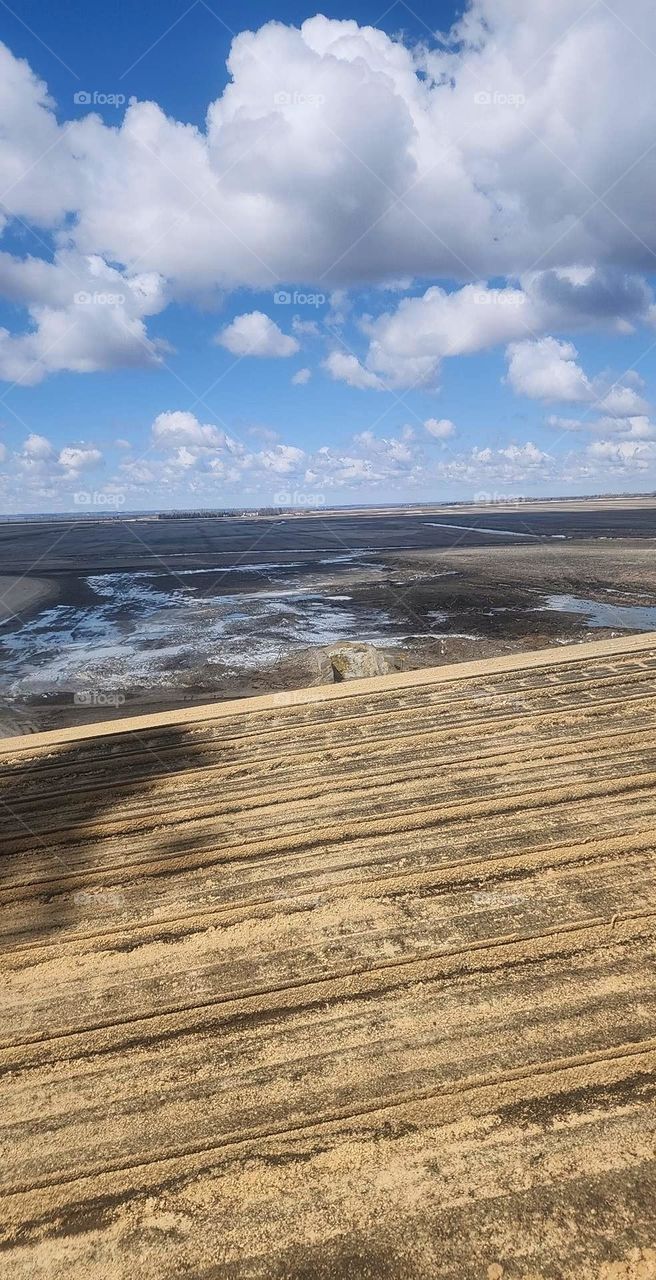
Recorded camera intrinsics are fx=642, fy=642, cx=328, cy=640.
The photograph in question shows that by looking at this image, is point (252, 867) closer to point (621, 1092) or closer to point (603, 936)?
point (603, 936)

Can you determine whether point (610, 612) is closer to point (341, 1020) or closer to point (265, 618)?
point (265, 618)

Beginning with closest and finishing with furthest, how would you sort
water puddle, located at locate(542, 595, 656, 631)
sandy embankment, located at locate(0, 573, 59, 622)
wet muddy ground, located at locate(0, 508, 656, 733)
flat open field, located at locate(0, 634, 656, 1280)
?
flat open field, located at locate(0, 634, 656, 1280), wet muddy ground, located at locate(0, 508, 656, 733), water puddle, located at locate(542, 595, 656, 631), sandy embankment, located at locate(0, 573, 59, 622)

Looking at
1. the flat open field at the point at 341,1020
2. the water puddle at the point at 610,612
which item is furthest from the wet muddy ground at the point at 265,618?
the flat open field at the point at 341,1020

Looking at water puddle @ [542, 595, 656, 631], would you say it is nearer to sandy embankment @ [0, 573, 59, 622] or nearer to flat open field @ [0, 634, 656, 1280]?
flat open field @ [0, 634, 656, 1280]

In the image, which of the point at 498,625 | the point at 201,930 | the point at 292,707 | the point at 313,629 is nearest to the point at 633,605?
the point at 498,625

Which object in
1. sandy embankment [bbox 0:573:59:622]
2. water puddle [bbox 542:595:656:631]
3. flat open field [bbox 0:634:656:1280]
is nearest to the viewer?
flat open field [bbox 0:634:656:1280]

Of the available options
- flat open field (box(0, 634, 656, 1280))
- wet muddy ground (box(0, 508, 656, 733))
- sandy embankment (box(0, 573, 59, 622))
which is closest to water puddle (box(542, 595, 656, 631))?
wet muddy ground (box(0, 508, 656, 733))

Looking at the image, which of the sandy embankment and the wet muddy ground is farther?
the sandy embankment

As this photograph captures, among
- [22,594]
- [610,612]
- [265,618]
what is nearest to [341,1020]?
[265,618]
